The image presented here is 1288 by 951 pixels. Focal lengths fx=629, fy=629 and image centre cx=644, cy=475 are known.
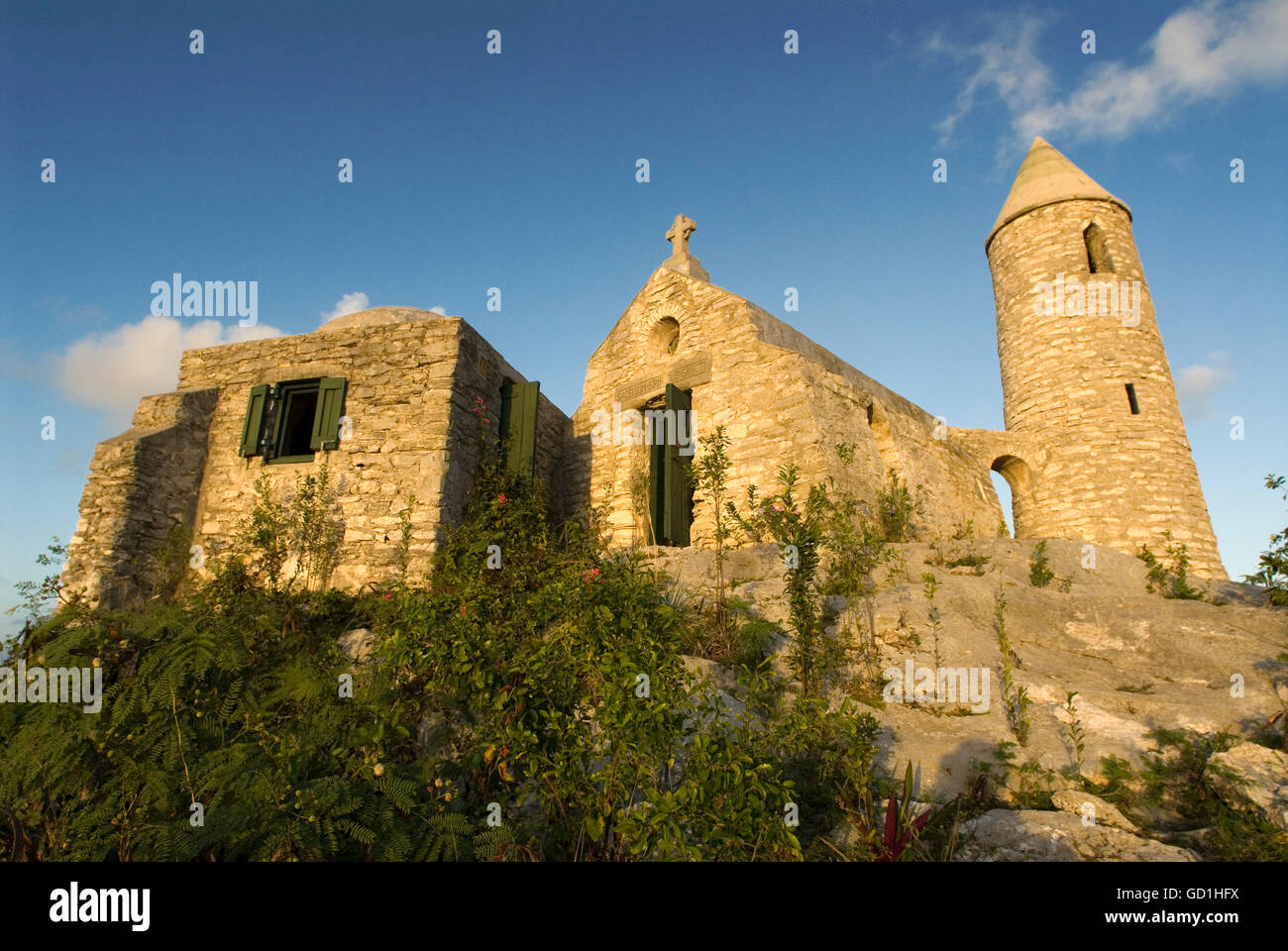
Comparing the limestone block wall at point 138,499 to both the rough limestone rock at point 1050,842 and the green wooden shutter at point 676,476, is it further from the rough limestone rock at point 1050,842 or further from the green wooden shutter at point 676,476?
the rough limestone rock at point 1050,842

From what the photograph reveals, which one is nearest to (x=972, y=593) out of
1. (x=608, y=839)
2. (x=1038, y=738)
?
(x=1038, y=738)

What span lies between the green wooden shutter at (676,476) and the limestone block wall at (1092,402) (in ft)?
29.4

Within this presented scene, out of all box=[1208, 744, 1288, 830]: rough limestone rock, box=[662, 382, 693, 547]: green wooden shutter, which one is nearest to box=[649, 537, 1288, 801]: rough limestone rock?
box=[1208, 744, 1288, 830]: rough limestone rock

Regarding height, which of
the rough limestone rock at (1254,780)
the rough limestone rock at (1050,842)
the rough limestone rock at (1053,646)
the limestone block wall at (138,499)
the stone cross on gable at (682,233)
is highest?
the stone cross on gable at (682,233)

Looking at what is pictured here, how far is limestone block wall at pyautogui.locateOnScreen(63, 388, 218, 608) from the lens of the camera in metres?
7.32

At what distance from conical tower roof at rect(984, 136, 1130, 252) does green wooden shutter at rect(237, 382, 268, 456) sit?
1778 cm

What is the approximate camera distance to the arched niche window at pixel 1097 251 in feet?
50.3

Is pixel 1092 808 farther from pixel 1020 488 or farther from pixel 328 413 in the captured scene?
pixel 1020 488

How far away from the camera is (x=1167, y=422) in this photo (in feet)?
46.3

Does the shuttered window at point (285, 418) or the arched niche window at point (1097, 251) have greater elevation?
the arched niche window at point (1097, 251)

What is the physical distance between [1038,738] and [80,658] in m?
7.03

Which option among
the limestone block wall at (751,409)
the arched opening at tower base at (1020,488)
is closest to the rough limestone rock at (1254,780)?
the limestone block wall at (751,409)

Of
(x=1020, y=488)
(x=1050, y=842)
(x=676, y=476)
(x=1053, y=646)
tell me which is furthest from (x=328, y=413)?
(x=1020, y=488)

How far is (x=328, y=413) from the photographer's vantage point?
8320 mm
